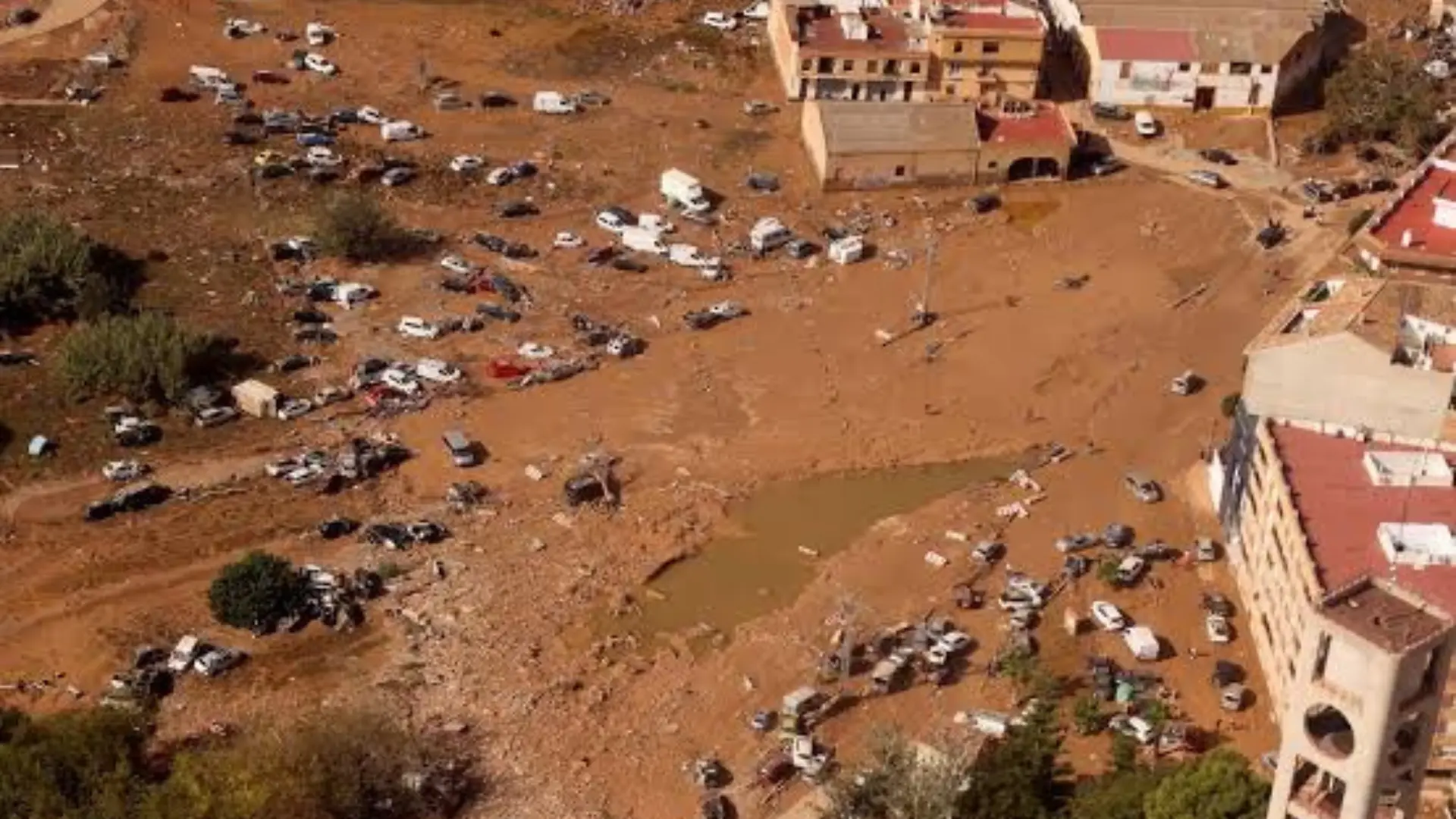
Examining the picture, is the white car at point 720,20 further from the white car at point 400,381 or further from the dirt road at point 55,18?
the white car at point 400,381

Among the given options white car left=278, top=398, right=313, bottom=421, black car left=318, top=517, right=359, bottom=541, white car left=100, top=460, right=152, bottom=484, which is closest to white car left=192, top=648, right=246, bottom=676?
black car left=318, top=517, right=359, bottom=541

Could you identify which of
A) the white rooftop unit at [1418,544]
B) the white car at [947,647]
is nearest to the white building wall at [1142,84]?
the white car at [947,647]

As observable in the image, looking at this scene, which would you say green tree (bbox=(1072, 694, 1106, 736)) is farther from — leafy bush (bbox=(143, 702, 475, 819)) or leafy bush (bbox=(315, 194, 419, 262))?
leafy bush (bbox=(315, 194, 419, 262))

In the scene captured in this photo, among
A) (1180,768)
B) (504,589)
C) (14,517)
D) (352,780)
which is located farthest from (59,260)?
(1180,768)

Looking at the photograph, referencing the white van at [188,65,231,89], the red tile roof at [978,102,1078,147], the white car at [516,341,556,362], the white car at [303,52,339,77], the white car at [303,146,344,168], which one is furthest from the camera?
the white car at [303,52,339,77]

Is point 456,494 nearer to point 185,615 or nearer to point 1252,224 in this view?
point 185,615
